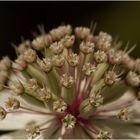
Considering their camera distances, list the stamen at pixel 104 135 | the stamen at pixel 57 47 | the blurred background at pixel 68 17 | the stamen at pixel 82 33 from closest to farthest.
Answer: the stamen at pixel 104 135 → the stamen at pixel 57 47 → the stamen at pixel 82 33 → the blurred background at pixel 68 17

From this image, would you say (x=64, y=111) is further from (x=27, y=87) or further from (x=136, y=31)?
(x=136, y=31)

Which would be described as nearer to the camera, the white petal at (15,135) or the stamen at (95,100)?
the stamen at (95,100)

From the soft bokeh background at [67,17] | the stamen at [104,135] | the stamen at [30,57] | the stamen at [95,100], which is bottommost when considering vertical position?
the stamen at [104,135]

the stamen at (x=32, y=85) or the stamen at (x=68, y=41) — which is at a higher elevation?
the stamen at (x=68, y=41)

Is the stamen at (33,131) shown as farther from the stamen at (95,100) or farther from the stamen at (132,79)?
the stamen at (132,79)

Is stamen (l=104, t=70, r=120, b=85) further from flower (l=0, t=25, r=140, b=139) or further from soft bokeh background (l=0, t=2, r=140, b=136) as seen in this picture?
soft bokeh background (l=0, t=2, r=140, b=136)

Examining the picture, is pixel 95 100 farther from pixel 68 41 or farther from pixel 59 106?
pixel 68 41

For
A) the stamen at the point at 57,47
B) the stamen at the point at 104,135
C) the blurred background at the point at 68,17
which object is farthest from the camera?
the blurred background at the point at 68,17

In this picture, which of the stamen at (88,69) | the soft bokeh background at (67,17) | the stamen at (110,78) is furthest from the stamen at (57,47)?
the soft bokeh background at (67,17)

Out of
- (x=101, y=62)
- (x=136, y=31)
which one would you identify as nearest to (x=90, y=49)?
(x=101, y=62)
